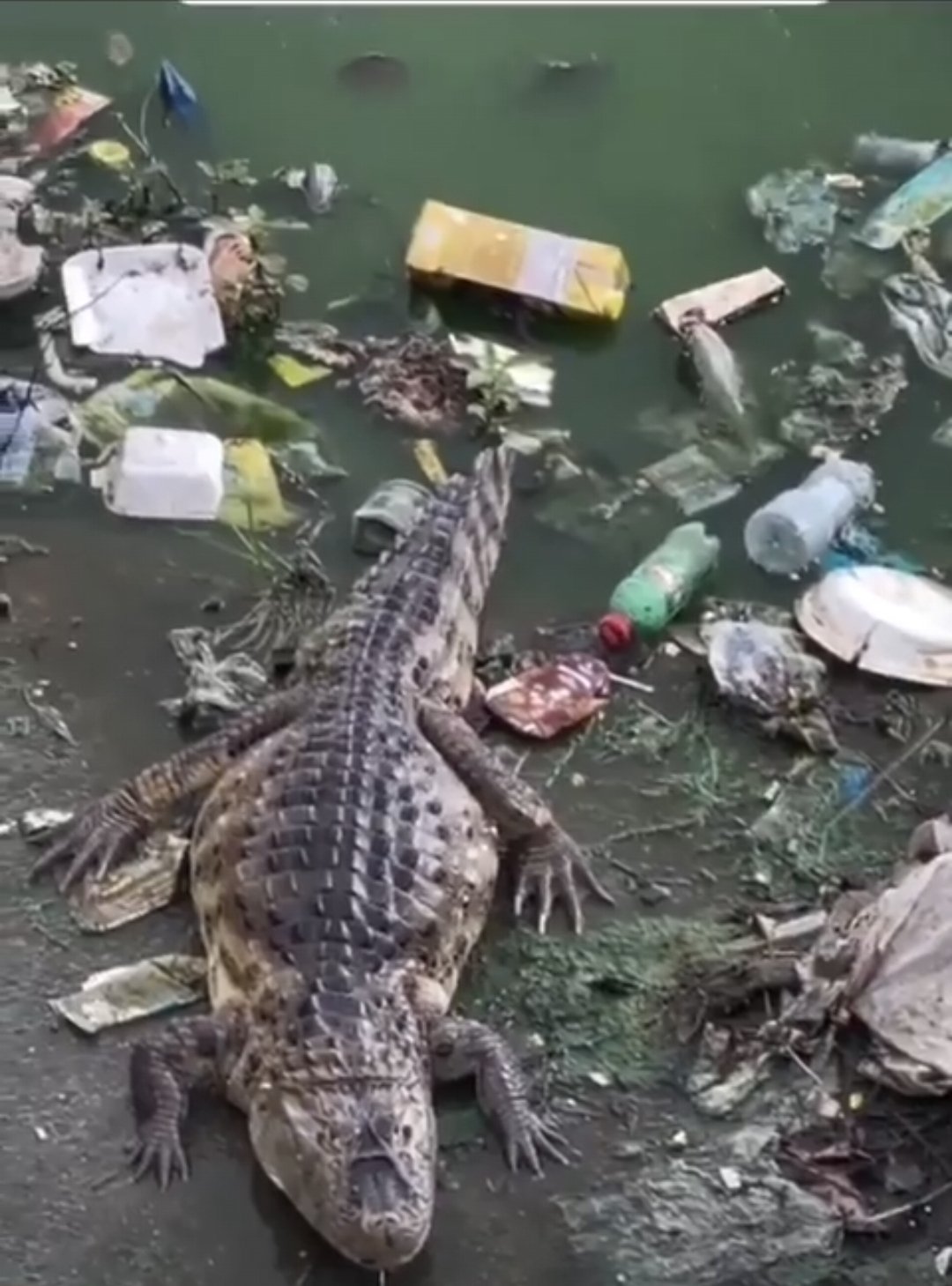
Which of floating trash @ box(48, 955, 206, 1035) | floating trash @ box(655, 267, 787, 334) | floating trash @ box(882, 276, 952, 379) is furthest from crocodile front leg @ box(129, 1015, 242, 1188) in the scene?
floating trash @ box(882, 276, 952, 379)

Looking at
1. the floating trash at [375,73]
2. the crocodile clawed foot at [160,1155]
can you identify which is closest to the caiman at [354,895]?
the crocodile clawed foot at [160,1155]

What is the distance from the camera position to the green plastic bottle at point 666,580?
166 inches

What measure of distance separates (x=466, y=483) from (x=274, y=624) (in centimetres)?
44

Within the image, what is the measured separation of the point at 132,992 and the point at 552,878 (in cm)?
71

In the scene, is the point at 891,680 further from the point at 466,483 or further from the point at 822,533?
the point at 466,483

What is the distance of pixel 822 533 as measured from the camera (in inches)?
173

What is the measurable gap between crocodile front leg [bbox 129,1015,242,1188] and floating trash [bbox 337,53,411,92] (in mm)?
2890

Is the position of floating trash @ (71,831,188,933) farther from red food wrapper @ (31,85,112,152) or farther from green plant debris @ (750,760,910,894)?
red food wrapper @ (31,85,112,152)

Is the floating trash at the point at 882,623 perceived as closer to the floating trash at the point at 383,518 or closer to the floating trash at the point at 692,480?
the floating trash at the point at 692,480

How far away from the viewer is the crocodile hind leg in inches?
148

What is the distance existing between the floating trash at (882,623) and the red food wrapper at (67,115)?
2.15 metres

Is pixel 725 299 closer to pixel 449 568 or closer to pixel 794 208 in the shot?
pixel 794 208

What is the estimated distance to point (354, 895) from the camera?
3.42 m

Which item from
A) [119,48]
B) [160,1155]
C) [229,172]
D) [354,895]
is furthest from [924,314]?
[160,1155]
